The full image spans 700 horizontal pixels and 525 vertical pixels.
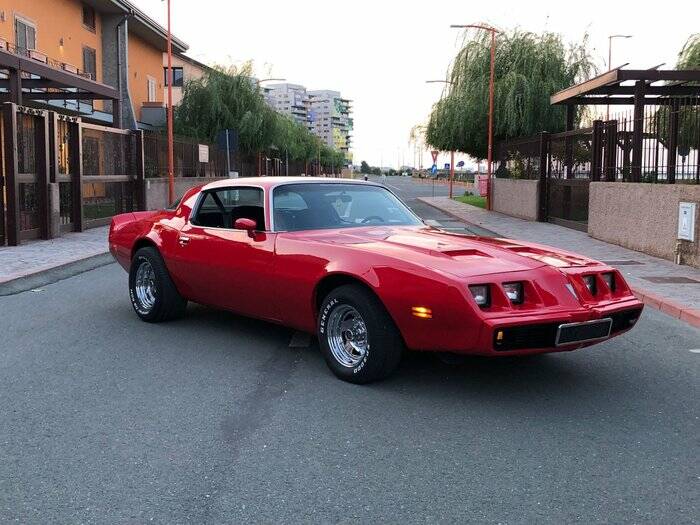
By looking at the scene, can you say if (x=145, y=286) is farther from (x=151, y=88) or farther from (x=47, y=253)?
(x=151, y=88)

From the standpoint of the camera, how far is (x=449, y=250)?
5.06 metres

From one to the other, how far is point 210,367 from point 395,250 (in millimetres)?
1640

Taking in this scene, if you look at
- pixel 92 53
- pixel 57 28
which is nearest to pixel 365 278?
pixel 57 28

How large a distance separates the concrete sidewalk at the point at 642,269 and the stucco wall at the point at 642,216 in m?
0.20

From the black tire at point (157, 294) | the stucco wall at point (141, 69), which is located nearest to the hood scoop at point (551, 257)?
the black tire at point (157, 294)

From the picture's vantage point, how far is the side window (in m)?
6.11

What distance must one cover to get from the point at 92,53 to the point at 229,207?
95.8ft

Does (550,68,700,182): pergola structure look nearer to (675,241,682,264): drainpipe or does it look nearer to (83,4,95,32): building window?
(675,241,682,264): drainpipe

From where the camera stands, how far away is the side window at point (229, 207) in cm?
611

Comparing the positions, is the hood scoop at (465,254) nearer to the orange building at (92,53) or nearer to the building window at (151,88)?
the orange building at (92,53)

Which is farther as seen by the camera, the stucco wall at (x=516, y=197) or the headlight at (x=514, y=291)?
the stucco wall at (x=516, y=197)

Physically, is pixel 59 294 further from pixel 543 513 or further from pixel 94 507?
pixel 543 513

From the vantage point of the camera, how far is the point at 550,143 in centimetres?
2230

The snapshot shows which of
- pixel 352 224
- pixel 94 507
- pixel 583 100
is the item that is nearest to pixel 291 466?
pixel 94 507
